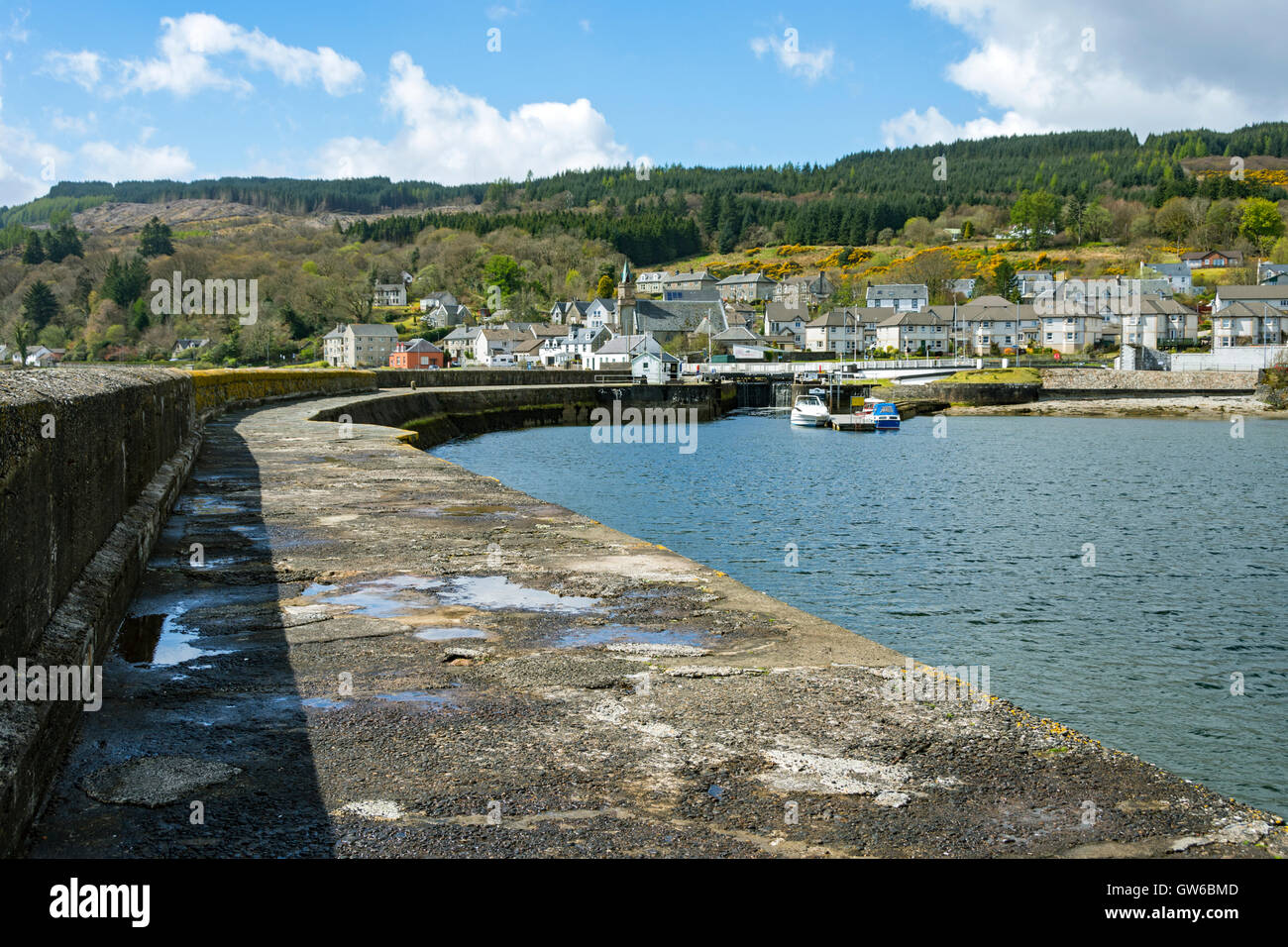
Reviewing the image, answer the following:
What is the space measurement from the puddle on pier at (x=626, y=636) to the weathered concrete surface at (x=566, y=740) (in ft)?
0.08

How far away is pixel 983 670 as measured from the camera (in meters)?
12.8

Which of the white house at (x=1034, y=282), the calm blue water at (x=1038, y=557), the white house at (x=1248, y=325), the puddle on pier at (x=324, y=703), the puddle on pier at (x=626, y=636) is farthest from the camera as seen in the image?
the white house at (x=1034, y=282)

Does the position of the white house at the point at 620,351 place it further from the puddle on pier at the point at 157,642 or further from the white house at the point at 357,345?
the puddle on pier at the point at 157,642

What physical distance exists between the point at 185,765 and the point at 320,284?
133 metres

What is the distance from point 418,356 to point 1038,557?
101 meters

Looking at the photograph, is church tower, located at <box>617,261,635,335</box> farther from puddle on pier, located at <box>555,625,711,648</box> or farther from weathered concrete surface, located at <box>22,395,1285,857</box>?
puddle on pier, located at <box>555,625,711,648</box>

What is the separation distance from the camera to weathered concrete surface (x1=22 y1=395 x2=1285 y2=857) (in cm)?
380

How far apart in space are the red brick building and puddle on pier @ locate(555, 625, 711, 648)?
10993cm

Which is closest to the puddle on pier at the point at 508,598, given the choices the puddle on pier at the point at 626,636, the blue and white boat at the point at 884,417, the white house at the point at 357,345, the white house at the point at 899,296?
the puddle on pier at the point at 626,636

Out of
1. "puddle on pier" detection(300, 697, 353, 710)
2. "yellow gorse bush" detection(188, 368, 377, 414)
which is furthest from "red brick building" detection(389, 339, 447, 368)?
"puddle on pier" detection(300, 697, 353, 710)

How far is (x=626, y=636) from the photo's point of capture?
261 inches

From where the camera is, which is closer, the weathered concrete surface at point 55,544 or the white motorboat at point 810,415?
the weathered concrete surface at point 55,544

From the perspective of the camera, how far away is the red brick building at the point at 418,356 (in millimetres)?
114562
